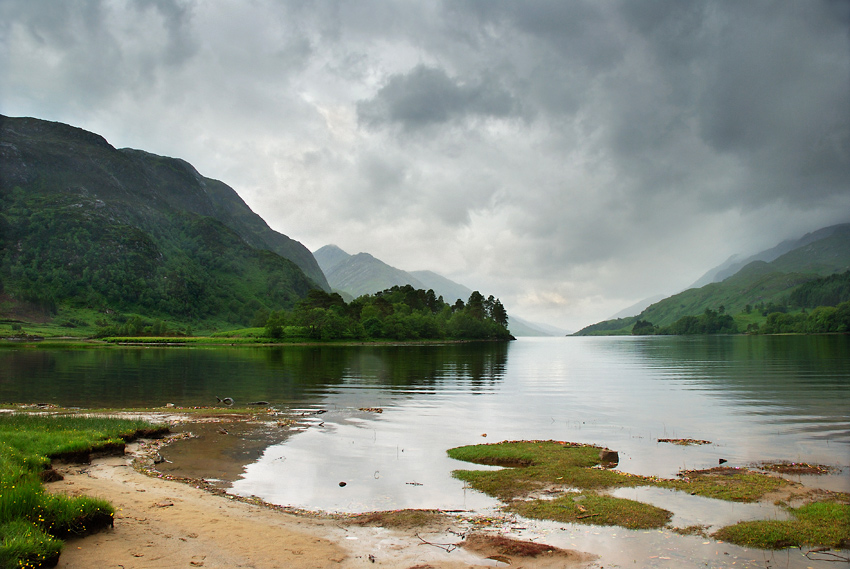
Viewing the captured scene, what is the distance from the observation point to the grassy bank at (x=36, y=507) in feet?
37.9

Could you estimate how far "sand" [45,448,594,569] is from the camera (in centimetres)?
1349

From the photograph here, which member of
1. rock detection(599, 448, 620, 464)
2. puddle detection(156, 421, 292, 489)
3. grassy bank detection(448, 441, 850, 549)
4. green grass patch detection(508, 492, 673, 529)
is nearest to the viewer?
grassy bank detection(448, 441, 850, 549)

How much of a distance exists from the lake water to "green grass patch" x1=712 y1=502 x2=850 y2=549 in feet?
3.32

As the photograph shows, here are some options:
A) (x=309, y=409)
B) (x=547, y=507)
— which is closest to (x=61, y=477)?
(x=547, y=507)

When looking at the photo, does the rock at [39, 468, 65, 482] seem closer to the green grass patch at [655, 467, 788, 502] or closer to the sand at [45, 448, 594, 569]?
the sand at [45, 448, 594, 569]

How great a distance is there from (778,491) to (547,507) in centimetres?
1060

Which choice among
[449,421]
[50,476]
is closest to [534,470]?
[449,421]

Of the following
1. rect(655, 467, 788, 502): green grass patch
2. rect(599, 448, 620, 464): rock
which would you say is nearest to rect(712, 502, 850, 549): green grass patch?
rect(655, 467, 788, 502): green grass patch

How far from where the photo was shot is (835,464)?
25.7 metres

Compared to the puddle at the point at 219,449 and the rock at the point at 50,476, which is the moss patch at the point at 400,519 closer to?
the puddle at the point at 219,449

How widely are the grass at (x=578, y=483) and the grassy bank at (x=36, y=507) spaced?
1480cm

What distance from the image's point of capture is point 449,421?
1575 inches

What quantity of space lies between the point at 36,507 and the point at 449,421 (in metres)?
30.0

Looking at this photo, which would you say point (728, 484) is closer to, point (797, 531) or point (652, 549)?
point (797, 531)
